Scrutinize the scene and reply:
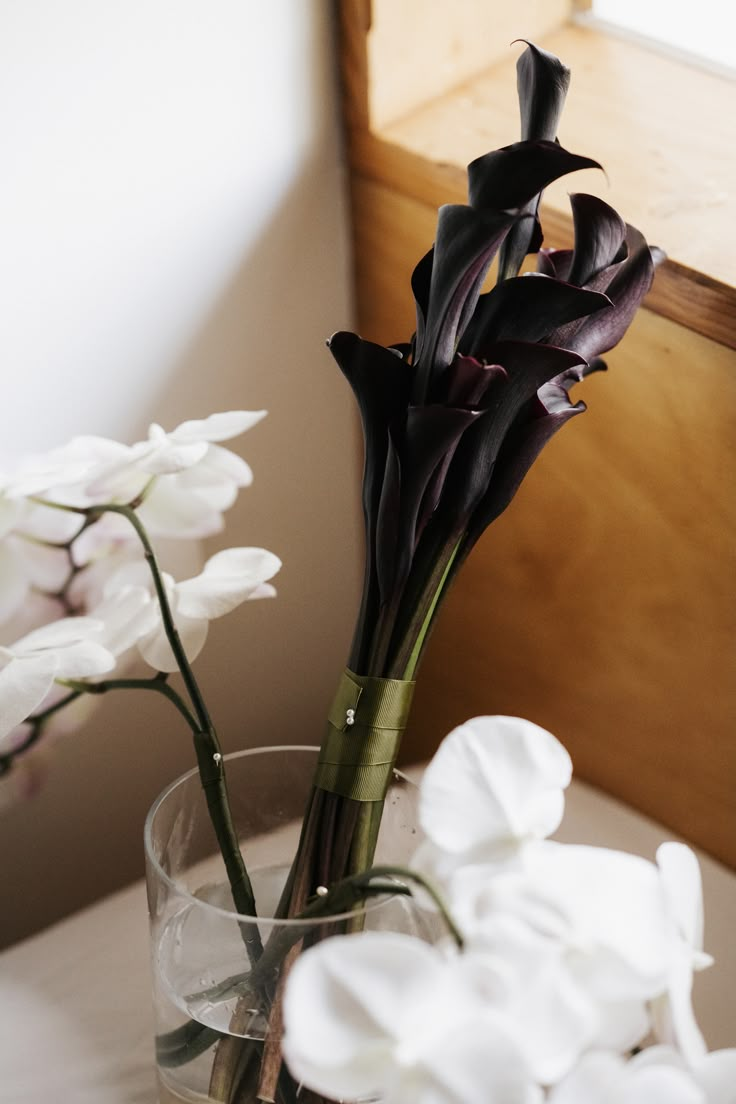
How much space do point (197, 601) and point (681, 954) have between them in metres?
0.26

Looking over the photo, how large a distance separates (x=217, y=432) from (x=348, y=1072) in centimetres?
32

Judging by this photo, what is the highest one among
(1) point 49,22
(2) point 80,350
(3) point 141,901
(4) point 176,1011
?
(1) point 49,22

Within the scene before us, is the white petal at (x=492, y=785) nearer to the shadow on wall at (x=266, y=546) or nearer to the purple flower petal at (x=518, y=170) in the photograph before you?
the purple flower petal at (x=518, y=170)

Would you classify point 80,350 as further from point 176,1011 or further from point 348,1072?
point 348,1072

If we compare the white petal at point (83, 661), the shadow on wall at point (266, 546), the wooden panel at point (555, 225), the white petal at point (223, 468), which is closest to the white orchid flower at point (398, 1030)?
the white petal at point (83, 661)

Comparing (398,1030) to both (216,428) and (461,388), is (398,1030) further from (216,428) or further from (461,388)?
(216,428)

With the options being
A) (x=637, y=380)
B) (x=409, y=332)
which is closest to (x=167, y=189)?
(x=409, y=332)

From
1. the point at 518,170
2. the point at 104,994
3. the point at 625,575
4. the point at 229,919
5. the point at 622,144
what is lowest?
the point at 104,994

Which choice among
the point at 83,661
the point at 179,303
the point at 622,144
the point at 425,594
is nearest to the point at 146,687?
the point at 83,661

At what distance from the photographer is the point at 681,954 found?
33cm

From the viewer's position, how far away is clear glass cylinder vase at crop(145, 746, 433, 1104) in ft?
1.40

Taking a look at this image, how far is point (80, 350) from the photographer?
28.0 inches

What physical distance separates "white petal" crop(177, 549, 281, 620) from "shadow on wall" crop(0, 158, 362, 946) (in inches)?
10.8

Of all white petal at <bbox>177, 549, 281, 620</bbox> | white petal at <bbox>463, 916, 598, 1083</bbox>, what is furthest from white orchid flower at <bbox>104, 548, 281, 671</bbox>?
white petal at <bbox>463, 916, 598, 1083</bbox>
